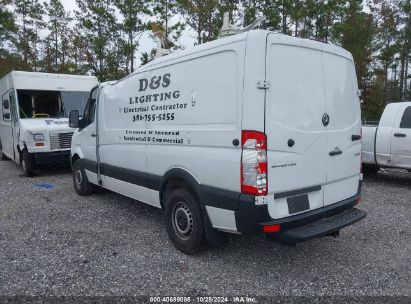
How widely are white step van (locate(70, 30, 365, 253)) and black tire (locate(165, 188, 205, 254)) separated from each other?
0.01 m

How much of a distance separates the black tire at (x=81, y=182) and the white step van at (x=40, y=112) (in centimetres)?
234

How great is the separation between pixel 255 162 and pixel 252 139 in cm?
23

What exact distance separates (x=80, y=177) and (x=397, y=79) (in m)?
28.4

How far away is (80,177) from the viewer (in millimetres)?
7109

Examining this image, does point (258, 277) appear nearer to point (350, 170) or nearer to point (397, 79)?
point (350, 170)

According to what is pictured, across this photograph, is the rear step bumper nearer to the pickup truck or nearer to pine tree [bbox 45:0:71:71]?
the pickup truck

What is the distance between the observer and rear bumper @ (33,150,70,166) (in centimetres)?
905

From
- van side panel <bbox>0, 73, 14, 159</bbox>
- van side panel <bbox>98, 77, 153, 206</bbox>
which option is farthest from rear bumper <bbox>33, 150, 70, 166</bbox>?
van side panel <bbox>98, 77, 153, 206</bbox>

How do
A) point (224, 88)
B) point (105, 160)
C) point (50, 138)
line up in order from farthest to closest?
point (50, 138) < point (105, 160) < point (224, 88)

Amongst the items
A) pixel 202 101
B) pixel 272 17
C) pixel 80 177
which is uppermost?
pixel 272 17

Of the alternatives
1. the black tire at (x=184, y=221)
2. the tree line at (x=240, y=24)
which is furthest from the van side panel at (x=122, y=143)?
the tree line at (x=240, y=24)

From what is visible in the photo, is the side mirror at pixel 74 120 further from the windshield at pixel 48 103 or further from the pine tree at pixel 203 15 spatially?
the pine tree at pixel 203 15

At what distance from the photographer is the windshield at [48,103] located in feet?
31.4

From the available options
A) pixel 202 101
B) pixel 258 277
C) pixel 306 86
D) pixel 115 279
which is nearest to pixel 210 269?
pixel 258 277
